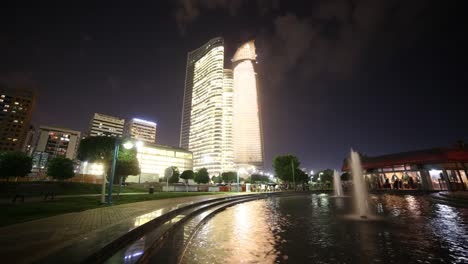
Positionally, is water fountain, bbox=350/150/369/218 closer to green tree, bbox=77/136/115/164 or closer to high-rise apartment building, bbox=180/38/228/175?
green tree, bbox=77/136/115/164

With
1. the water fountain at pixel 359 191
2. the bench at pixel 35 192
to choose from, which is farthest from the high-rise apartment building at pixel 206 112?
the bench at pixel 35 192

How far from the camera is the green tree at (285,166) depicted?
5422 centimetres

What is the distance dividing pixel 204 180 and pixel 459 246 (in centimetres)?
6668

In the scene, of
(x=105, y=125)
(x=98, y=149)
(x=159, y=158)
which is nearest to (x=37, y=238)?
(x=98, y=149)

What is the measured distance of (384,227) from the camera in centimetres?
767

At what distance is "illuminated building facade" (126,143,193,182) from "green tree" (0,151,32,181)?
214 feet

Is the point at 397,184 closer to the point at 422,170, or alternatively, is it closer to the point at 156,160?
the point at 422,170

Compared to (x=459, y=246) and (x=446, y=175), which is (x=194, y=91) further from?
(x=459, y=246)

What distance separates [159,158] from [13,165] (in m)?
87.5

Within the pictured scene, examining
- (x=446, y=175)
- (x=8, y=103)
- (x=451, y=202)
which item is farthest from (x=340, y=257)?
(x=8, y=103)

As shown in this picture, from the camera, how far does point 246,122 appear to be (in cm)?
16212

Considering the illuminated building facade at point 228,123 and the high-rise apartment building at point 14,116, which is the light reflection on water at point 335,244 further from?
the high-rise apartment building at point 14,116

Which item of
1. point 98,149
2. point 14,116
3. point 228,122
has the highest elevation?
point 228,122

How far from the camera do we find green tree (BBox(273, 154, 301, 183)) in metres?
54.2
